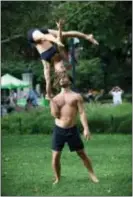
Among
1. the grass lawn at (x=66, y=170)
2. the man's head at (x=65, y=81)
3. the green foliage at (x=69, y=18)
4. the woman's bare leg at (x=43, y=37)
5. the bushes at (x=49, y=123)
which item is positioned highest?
the green foliage at (x=69, y=18)

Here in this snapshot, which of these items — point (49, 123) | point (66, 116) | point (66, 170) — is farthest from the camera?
point (49, 123)

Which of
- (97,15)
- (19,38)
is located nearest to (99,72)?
(19,38)

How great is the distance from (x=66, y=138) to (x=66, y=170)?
2.22 metres

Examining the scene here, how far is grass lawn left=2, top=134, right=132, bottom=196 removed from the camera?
27.3 ft

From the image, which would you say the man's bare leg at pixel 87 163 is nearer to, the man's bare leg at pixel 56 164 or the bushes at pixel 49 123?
the man's bare leg at pixel 56 164

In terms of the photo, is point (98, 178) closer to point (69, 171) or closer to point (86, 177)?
point (86, 177)

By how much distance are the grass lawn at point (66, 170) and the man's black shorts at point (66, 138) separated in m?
0.54

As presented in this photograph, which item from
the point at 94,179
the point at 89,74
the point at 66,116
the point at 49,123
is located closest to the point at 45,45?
the point at 66,116

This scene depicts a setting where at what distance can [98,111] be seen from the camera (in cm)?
2153

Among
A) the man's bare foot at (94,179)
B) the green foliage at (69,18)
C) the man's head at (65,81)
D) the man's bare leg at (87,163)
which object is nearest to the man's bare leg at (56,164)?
the man's bare leg at (87,163)

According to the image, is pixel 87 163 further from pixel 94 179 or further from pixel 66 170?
pixel 66 170

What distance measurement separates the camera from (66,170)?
10414mm

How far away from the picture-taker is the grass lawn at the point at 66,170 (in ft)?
Answer: 27.3

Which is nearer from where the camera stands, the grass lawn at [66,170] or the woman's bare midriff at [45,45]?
the woman's bare midriff at [45,45]
